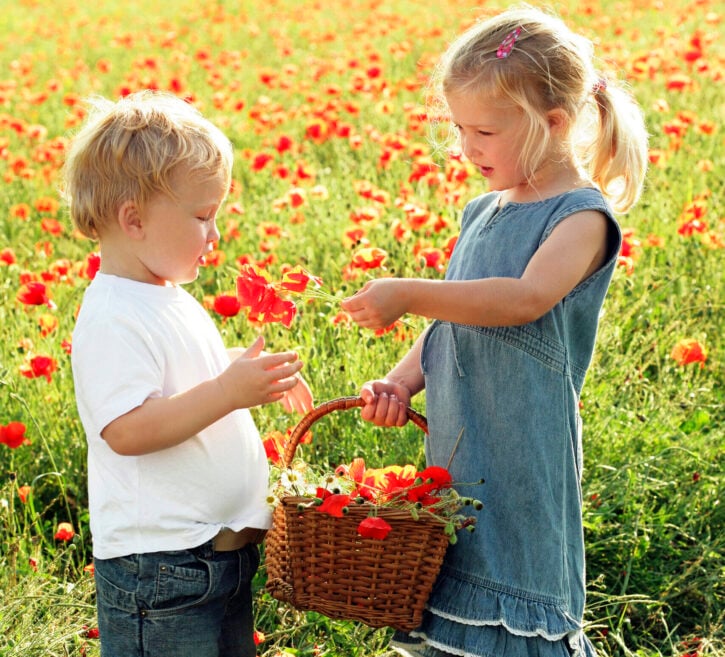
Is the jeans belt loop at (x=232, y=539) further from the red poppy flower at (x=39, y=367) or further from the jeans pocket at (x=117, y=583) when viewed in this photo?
the red poppy flower at (x=39, y=367)

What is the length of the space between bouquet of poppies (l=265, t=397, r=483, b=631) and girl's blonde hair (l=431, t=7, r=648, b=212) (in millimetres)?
657

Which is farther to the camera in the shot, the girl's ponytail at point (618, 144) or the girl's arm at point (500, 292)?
the girl's ponytail at point (618, 144)

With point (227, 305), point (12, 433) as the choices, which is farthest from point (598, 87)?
point (12, 433)

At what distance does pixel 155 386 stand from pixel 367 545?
1.51 ft

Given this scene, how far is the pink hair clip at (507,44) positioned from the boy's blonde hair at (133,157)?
1.73 ft

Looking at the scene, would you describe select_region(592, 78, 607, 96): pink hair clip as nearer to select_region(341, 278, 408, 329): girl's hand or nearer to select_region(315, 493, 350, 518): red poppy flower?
select_region(341, 278, 408, 329): girl's hand

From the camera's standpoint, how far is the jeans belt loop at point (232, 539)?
1.95 meters

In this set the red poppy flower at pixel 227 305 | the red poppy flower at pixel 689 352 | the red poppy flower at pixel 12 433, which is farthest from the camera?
the red poppy flower at pixel 689 352

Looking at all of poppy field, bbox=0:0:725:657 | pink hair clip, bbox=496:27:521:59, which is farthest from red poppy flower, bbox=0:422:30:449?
pink hair clip, bbox=496:27:521:59

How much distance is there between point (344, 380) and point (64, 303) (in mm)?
1204

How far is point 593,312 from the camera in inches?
81.2

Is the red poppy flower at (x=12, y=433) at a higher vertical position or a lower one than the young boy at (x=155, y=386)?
lower

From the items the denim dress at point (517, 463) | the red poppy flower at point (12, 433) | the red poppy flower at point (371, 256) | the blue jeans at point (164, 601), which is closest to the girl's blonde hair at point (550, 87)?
the denim dress at point (517, 463)

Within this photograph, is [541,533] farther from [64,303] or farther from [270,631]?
[64,303]
